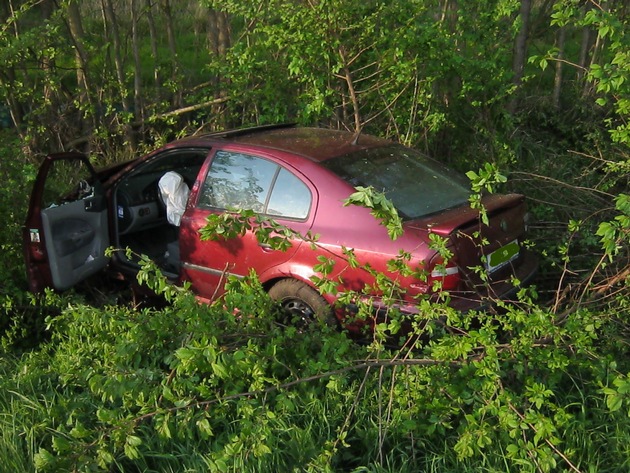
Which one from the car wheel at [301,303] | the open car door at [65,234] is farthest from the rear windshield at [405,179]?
the open car door at [65,234]

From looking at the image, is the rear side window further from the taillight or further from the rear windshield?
the taillight

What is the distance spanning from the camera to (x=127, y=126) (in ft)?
29.2

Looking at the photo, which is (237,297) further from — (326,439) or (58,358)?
(58,358)

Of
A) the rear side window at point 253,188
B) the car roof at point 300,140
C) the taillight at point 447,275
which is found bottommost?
the taillight at point 447,275

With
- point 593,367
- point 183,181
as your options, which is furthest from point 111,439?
point 183,181

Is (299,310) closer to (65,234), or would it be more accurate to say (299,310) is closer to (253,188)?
(253,188)

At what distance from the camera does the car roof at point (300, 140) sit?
5.08m

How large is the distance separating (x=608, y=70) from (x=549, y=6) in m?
6.02

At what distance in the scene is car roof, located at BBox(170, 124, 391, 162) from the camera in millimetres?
5082

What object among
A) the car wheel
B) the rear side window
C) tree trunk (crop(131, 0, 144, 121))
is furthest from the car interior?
tree trunk (crop(131, 0, 144, 121))

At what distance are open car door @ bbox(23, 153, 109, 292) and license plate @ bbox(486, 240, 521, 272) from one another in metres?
3.19

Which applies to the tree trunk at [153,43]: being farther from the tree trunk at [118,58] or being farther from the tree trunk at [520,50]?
the tree trunk at [520,50]

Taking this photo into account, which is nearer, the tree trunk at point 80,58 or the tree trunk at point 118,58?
the tree trunk at point 80,58

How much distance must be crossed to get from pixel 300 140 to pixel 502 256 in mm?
1764
